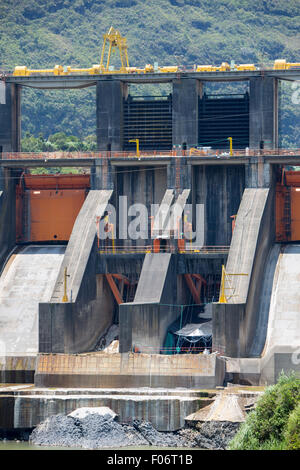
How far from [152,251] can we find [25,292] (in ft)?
29.5

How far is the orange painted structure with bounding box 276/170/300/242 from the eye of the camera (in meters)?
86.8

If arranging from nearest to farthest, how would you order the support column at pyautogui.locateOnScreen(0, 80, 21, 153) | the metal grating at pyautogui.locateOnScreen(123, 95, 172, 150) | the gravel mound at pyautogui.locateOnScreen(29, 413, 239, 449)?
the gravel mound at pyautogui.locateOnScreen(29, 413, 239, 449)
the metal grating at pyautogui.locateOnScreen(123, 95, 172, 150)
the support column at pyautogui.locateOnScreen(0, 80, 21, 153)

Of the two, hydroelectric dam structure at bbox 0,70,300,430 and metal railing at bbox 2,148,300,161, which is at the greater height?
metal railing at bbox 2,148,300,161

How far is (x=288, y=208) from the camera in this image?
286 feet

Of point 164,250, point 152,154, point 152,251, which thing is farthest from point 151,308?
point 152,154

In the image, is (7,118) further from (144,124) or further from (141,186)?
(141,186)

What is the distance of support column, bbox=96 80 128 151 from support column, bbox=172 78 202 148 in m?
3.92

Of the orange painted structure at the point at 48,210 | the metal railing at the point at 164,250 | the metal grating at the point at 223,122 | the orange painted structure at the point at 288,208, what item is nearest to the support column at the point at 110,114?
the orange painted structure at the point at 48,210

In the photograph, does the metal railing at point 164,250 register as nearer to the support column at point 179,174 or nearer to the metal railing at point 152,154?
the support column at point 179,174

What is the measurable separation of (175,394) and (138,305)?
8.17 meters

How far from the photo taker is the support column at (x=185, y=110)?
86.8 metres

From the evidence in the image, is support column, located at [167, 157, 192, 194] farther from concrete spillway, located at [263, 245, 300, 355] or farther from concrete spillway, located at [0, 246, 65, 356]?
concrete spillway, located at [0, 246, 65, 356]

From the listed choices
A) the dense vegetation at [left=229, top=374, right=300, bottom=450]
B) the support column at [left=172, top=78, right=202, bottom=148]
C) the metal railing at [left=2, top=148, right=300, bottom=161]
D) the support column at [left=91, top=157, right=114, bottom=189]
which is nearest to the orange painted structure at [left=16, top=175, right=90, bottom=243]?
the metal railing at [left=2, top=148, right=300, bottom=161]

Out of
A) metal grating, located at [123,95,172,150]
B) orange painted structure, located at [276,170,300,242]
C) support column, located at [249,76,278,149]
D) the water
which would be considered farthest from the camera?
metal grating, located at [123,95,172,150]
